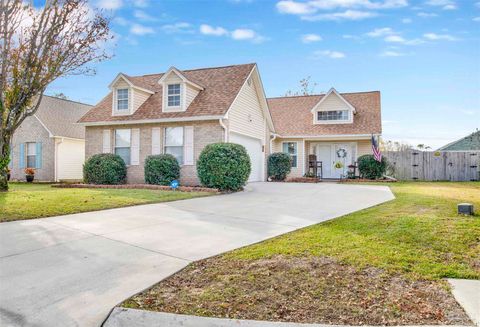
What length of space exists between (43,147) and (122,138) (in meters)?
6.99

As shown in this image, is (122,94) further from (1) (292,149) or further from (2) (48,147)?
(1) (292,149)

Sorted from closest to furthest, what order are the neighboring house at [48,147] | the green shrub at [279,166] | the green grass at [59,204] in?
1. the green grass at [59,204]
2. the green shrub at [279,166]
3. the neighboring house at [48,147]

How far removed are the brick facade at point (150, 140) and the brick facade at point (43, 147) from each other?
431cm

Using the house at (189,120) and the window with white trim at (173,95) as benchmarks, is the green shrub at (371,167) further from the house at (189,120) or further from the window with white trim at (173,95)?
the window with white trim at (173,95)

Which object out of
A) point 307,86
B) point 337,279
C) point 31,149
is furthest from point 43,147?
point 307,86

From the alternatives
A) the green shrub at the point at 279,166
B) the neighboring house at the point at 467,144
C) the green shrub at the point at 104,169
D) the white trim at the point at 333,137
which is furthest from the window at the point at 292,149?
the neighboring house at the point at 467,144

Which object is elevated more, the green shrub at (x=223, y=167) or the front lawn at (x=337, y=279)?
the green shrub at (x=223, y=167)

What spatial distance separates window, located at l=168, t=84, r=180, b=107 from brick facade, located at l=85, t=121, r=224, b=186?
1.02m

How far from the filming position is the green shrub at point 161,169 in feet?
50.0

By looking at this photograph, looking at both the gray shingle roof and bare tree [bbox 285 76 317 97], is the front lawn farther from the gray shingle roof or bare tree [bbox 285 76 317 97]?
bare tree [bbox 285 76 317 97]

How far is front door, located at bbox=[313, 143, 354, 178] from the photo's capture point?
2300 cm

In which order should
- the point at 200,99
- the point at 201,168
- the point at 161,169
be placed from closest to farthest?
the point at 201,168
the point at 161,169
the point at 200,99

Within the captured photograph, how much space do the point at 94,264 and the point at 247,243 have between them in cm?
224

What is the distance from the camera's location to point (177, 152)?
646 inches
